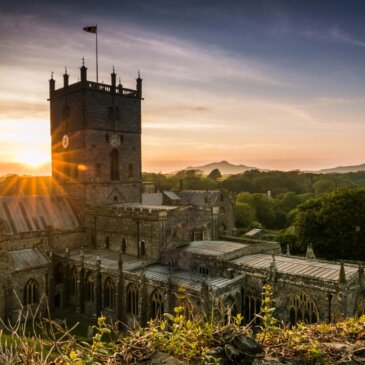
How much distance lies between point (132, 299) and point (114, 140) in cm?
1777

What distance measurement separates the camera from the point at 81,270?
3122 centimetres

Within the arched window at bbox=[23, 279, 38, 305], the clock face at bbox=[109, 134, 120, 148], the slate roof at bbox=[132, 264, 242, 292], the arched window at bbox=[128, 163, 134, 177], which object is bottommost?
the arched window at bbox=[23, 279, 38, 305]

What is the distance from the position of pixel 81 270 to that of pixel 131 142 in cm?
1529

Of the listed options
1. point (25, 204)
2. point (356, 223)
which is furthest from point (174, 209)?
point (356, 223)

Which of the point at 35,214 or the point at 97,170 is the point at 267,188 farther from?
the point at 35,214

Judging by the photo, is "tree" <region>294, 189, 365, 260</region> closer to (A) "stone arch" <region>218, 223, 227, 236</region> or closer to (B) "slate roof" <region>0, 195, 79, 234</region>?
(A) "stone arch" <region>218, 223, 227, 236</region>

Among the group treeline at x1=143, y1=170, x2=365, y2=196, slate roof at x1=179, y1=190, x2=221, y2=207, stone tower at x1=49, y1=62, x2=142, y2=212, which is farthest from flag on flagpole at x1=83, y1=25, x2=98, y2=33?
treeline at x1=143, y1=170, x2=365, y2=196

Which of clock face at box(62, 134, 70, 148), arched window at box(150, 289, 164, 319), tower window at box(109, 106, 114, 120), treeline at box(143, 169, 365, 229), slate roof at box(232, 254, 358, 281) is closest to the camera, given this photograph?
slate roof at box(232, 254, 358, 281)

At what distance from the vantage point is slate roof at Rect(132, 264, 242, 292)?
23.9 m

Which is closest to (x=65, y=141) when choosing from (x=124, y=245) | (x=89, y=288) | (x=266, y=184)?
(x=124, y=245)

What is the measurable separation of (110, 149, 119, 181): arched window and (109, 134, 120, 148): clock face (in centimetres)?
59

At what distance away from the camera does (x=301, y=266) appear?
2434 cm

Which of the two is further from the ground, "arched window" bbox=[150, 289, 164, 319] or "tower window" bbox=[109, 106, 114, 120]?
"tower window" bbox=[109, 106, 114, 120]

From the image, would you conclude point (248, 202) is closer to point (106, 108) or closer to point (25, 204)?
point (106, 108)
